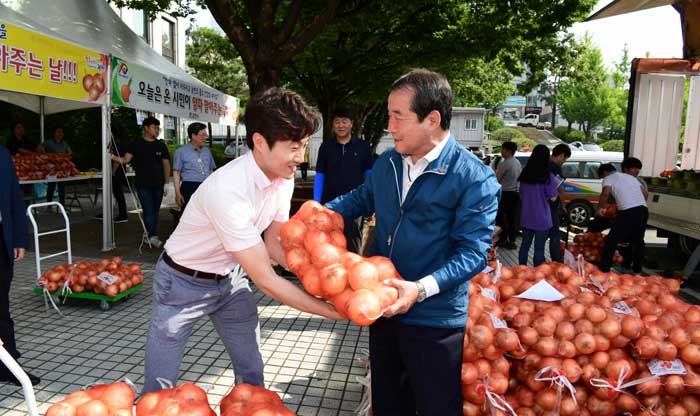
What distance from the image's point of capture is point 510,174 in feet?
31.4

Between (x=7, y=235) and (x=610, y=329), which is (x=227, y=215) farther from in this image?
(x=7, y=235)

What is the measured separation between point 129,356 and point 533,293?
10.9 feet

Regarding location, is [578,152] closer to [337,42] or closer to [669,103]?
[669,103]

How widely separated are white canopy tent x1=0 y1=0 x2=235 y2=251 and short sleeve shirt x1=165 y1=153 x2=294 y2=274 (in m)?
5.37

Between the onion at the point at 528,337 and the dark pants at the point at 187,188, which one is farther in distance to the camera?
the dark pants at the point at 187,188

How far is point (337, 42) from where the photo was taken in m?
12.5

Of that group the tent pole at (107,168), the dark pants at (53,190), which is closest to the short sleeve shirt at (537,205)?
the tent pole at (107,168)

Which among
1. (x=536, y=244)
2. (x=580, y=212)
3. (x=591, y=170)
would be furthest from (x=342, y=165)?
(x=591, y=170)

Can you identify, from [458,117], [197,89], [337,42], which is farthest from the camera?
[458,117]

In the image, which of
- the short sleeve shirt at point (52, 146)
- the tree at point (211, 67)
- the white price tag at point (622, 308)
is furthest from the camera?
the tree at point (211, 67)

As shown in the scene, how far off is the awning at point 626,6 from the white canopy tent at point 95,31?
6.99 metres

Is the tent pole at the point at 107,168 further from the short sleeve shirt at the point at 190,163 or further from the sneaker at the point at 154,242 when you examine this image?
the short sleeve shirt at the point at 190,163

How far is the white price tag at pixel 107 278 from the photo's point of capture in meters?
5.14

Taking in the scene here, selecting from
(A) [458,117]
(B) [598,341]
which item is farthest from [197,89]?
(A) [458,117]
